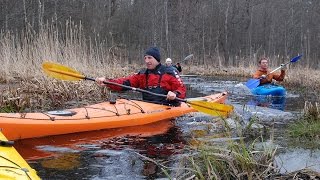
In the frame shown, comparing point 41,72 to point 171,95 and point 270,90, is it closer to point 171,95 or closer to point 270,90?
point 171,95

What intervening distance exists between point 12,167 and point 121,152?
2142 mm

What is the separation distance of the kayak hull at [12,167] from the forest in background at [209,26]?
20040 millimetres

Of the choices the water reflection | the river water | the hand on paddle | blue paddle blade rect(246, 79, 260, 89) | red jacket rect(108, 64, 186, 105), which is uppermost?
red jacket rect(108, 64, 186, 105)

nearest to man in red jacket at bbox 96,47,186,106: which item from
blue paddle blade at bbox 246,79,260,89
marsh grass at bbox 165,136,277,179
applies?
marsh grass at bbox 165,136,277,179

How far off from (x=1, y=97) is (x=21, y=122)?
4.75 ft

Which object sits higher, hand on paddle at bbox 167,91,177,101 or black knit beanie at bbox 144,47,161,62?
black knit beanie at bbox 144,47,161,62

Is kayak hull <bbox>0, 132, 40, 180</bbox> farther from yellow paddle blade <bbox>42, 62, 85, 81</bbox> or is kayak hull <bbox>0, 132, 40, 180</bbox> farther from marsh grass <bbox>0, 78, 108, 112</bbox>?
yellow paddle blade <bbox>42, 62, 85, 81</bbox>

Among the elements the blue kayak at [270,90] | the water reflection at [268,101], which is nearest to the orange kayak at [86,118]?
the water reflection at [268,101]

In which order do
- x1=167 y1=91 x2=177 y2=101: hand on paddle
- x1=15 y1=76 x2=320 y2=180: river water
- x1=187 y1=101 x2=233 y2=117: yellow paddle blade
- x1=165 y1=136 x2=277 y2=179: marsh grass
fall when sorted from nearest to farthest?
x1=165 y1=136 x2=277 y2=179: marsh grass < x1=15 y1=76 x2=320 y2=180: river water < x1=187 y1=101 x2=233 y2=117: yellow paddle blade < x1=167 y1=91 x2=177 y2=101: hand on paddle

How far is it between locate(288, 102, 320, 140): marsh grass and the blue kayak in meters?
4.42

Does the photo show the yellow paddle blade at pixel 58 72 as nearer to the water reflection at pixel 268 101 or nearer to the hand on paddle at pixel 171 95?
the hand on paddle at pixel 171 95

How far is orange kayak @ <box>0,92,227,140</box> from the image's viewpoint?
192 inches

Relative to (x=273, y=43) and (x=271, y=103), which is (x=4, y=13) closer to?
(x=271, y=103)

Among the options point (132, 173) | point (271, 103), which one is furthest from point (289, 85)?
point (132, 173)
